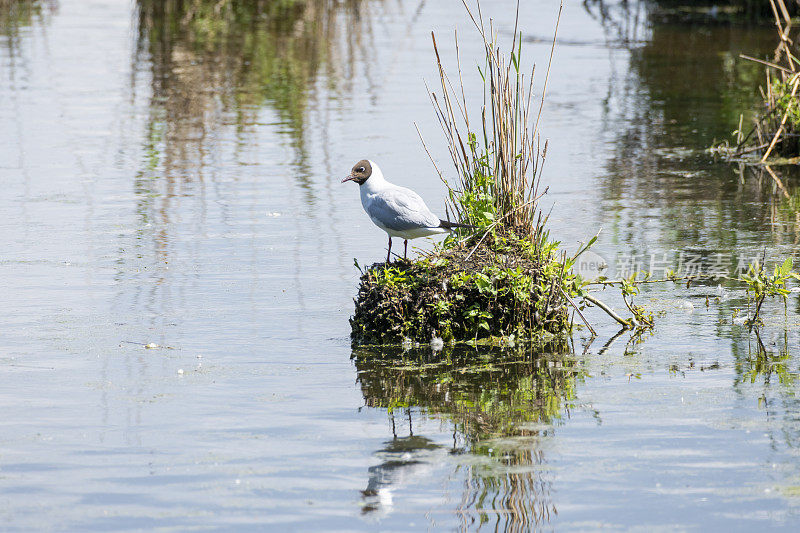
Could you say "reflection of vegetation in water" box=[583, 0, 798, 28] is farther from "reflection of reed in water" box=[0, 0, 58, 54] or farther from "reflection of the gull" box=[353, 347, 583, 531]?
"reflection of the gull" box=[353, 347, 583, 531]

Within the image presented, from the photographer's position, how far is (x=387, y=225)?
6.84 m

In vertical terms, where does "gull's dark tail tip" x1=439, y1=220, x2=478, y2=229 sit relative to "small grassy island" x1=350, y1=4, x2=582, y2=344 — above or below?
above

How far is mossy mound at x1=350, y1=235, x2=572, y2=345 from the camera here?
6648 millimetres

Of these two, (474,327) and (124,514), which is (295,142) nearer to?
(474,327)

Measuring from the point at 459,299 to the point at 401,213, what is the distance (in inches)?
24.1

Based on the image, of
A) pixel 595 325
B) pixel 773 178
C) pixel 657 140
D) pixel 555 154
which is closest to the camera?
pixel 595 325

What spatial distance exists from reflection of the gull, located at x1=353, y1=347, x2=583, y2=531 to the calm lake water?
16 millimetres

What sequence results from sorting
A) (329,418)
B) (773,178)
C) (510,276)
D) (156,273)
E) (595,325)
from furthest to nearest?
(773,178)
(156,273)
(595,325)
(510,276)
(329,418)

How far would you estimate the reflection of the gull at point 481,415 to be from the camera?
4.68m

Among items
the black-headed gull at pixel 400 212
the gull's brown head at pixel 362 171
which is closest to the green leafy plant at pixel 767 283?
the black-headed gull at pixel 400 212

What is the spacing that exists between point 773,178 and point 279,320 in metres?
6.43

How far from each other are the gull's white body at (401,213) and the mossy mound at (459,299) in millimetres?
193

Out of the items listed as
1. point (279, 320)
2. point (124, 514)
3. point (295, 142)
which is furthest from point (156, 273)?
point (295, 142)

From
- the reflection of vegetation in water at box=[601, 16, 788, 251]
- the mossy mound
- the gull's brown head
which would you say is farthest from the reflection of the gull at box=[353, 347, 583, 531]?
the reflection of vegetation in water at box=[601, 16, 788, 251]
